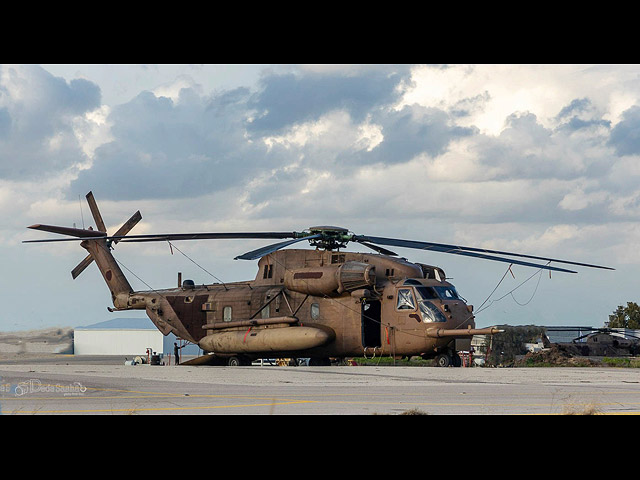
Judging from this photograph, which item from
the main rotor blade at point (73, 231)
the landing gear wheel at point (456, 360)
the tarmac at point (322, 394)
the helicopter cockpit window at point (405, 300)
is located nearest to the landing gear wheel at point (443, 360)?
the landing gear wheel at point (456, 360)

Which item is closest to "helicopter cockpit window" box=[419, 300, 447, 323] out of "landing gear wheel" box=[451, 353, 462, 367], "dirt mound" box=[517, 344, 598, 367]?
"landing gear wheel" box=[451, 353, 462, 367]

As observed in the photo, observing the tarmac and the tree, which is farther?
the tree

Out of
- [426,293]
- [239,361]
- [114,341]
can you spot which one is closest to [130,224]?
[239,361]

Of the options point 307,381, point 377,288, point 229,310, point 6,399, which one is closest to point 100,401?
point 6,399

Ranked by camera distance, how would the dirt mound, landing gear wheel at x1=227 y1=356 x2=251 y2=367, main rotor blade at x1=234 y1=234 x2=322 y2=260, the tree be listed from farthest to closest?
the tree → the dirt mound → landing gear wheel at x1=227 y1=356 x2=251 y2=367 → main rotor blade at x1=234 y1=234 x2=322 y2=260

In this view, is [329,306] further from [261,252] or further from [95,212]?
[95,212]

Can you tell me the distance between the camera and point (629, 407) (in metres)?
12.0

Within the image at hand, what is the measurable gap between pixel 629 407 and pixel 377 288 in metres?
15.3

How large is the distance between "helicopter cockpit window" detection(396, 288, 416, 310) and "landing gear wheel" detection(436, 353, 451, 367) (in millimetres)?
2074

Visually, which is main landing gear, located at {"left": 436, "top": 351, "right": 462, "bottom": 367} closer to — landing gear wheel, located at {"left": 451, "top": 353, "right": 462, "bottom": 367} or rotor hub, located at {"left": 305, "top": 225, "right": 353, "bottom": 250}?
landing gear wheel, located at {"left": 451, "top": 353, "right": 462, "bottom": 367}

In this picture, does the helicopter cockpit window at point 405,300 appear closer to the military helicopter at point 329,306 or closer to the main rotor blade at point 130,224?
the military helicopter at point 329,306

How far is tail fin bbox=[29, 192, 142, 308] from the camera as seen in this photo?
1345 inches

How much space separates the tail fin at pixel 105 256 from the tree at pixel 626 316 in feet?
178

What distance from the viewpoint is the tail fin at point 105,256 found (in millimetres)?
34156
